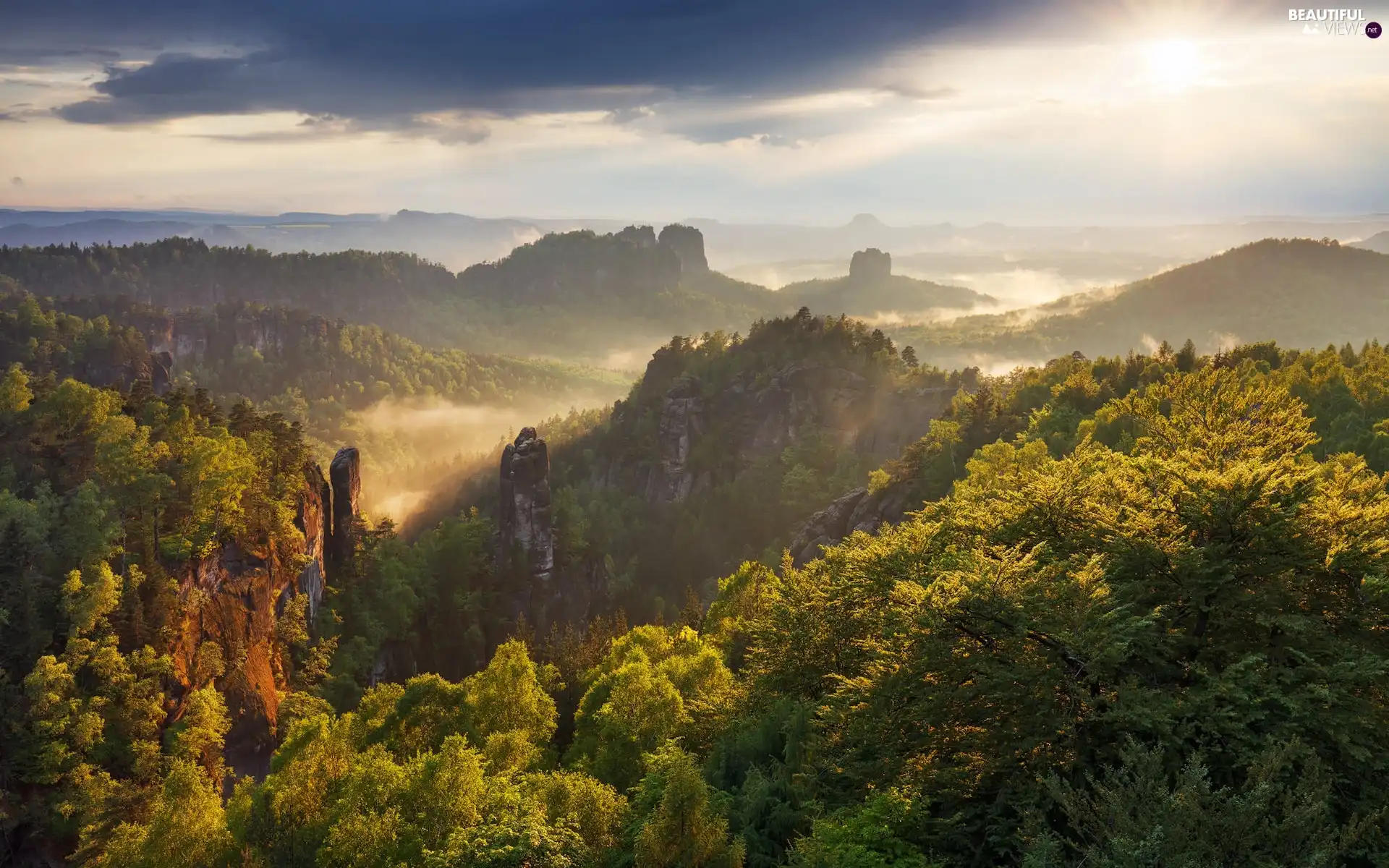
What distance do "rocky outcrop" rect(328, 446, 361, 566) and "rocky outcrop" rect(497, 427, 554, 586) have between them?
19946 mm

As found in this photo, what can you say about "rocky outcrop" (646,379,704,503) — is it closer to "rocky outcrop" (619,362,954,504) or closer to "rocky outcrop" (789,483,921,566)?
"rocky outcrop" (619,362,954,504)

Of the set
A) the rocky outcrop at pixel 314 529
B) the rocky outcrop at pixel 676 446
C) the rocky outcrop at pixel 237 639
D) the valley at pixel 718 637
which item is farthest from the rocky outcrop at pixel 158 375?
the rocky outcrop at pixel 676 446

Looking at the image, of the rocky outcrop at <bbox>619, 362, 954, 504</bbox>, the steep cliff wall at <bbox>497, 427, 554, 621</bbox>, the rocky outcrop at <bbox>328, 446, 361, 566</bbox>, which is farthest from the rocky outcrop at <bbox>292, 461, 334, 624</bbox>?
the rocky outcrop at <bbox>619, 362, 954, 504</bbox>

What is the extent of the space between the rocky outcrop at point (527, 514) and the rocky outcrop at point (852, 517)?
40.8 m

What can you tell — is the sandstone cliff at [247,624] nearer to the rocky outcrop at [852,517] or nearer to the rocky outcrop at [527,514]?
the rocky outcrop at [527,514]

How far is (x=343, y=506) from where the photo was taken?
98.4 meters

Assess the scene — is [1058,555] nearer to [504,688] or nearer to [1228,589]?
[1228,589]

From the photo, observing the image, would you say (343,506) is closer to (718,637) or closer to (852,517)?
(718,637)

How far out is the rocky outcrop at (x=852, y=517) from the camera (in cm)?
8250

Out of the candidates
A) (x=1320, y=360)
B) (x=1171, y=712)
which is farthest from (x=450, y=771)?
(x=1320, y=360)

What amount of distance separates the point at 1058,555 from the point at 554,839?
1902 centimetres

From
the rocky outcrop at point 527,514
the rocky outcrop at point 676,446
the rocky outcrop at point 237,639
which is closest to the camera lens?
the rocky outcrop at point 237,639

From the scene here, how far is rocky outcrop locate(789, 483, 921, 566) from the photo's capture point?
82500 millimetres

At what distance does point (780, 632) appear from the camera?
114ft
